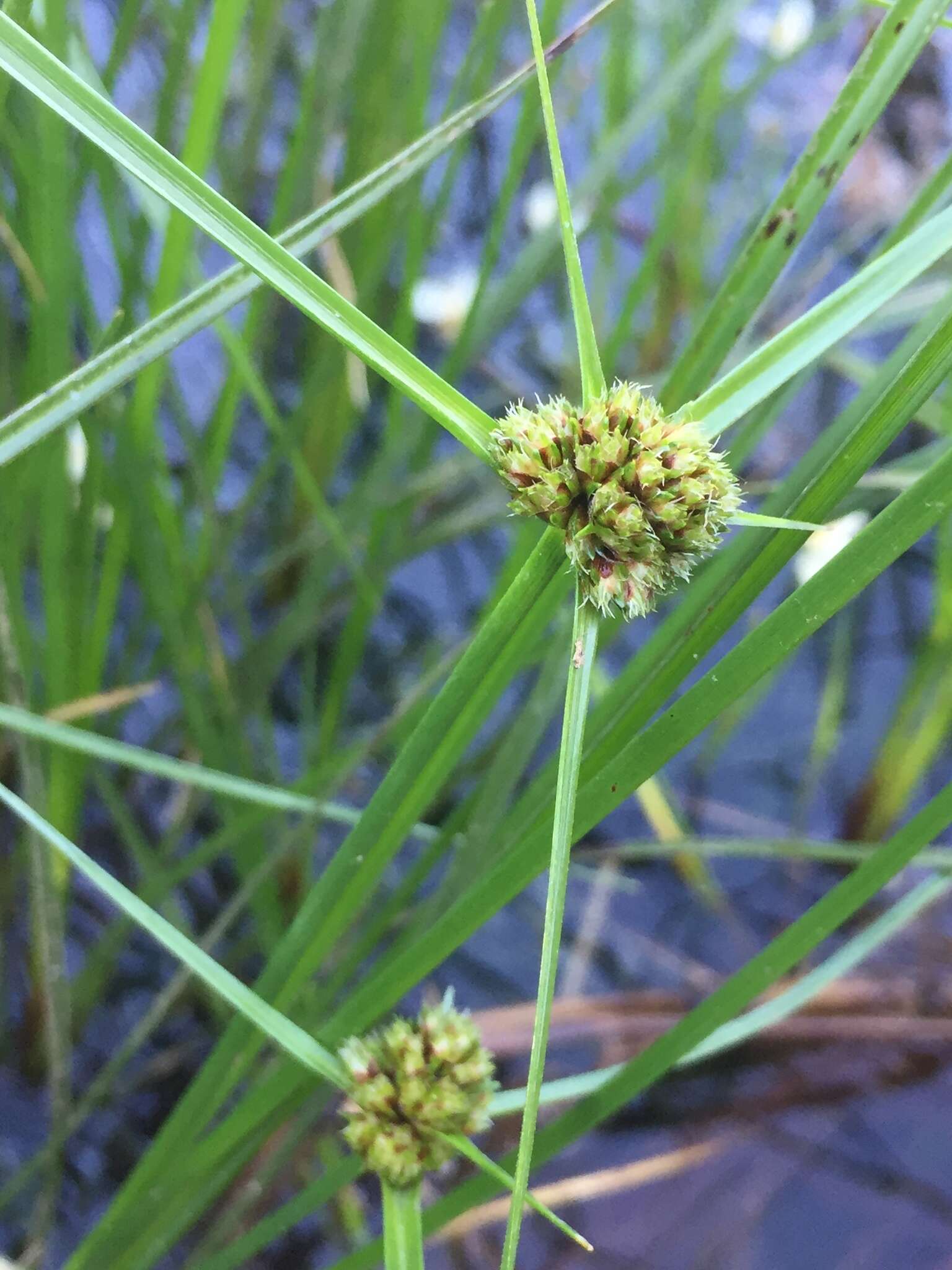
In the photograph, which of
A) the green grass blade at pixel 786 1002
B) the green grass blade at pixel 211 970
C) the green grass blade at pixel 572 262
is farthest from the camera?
the green grass blade at pixel 786 1002

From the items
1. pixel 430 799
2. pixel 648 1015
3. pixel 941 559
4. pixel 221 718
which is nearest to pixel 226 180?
pixel 221 718

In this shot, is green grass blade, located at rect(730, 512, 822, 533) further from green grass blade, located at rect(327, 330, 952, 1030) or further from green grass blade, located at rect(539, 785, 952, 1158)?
green grass blade, located at rect(539, 785, 952, 1158)

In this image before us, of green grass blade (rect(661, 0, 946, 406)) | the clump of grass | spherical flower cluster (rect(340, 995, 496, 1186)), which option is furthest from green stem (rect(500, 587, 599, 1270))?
green grass blade (rect(661, 0, 946, 406))

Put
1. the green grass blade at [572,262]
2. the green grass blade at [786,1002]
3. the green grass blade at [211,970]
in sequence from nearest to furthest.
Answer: the green grass blade at [572,262], the green grass blade at [211,970], the green grass blade at [786,1002]

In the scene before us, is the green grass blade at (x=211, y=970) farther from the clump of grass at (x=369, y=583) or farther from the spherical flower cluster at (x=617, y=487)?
the spherical flower cluster at (x=617, y=487)

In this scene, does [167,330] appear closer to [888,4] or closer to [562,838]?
[562,838]

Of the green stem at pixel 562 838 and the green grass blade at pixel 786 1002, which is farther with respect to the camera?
the green grass blade at pixel 786 1002

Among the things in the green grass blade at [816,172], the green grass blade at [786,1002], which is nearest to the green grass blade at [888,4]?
the green grass blade at [816,172]
